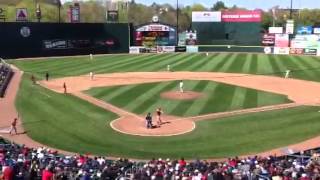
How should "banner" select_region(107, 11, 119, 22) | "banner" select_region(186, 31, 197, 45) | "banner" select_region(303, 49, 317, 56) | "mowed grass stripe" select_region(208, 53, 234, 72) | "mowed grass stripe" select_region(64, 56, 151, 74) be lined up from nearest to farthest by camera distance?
"mowed grass stripe" select_region(64, 56, 151, 74), "mowed grass stripe" select_region(208, 53, 234, 72), "banner" select_region(303, 49, 317, 56), "banner" select_region(107, 11, 119, 22), "banner" select_region(186, 31, 197, 45)

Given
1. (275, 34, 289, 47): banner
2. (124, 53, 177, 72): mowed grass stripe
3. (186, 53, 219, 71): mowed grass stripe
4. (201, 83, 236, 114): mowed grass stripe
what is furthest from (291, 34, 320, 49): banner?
(201, 83, 236, 114): mowed grass stripe

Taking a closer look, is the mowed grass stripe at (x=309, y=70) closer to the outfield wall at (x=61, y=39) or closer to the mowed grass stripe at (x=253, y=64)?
the mowed grass stripe at (x=253, y=64)

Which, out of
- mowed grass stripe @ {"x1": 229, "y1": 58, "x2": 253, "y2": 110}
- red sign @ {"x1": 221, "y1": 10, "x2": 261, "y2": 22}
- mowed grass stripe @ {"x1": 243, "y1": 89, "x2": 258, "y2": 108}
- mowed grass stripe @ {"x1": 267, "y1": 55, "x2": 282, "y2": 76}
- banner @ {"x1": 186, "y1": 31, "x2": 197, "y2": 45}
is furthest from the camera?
red sign @ {"x1": 221, "y1": 10, "x2": 261, "y2": 22}

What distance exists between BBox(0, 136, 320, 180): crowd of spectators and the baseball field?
6.10 m

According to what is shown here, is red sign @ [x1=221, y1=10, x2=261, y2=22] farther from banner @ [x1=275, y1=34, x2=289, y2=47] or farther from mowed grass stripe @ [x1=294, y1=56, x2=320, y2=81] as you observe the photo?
mowed grass stripe @ [x1=294, y1=56, x2=320, y2=81]

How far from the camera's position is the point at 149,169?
682 inches

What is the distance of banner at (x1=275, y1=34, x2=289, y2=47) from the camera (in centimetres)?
8082

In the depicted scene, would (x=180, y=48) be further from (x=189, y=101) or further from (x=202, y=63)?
(x=189, y=101)

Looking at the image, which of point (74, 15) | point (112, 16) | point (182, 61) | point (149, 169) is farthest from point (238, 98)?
point (112, 16)

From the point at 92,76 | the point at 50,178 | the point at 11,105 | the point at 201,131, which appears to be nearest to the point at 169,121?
the point at 201,131

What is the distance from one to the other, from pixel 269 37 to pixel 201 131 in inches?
2256

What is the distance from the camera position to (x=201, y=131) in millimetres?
29516

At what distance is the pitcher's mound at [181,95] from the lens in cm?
3997

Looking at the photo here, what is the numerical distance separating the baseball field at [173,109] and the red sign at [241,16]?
2501cm
